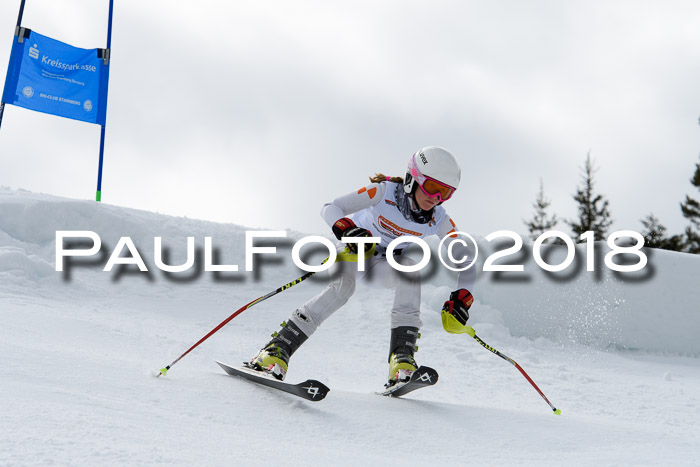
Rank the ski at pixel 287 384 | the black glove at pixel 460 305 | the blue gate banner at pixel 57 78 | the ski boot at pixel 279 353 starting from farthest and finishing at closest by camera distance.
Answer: the blue gate banner at pixel 57 78, the black glove at pixel 460 305, the ski boot at pixel 279 353, the ski at pixel 287 384

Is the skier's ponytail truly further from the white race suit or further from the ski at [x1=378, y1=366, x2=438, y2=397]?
the ski at [x1=378, y1=366, x2=438, y2=397]

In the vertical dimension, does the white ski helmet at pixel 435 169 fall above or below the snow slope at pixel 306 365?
above

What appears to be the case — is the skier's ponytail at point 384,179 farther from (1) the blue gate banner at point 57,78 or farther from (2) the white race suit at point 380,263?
(1) the blue gate banner at point 57,78

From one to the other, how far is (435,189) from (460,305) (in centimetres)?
78

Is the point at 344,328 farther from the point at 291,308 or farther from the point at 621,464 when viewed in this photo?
the point at 621,464

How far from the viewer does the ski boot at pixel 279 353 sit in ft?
11.7

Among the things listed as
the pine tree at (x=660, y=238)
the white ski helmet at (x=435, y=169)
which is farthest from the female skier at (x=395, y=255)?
the pine tree at (x=660, y=238)

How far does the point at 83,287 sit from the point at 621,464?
20.3ft

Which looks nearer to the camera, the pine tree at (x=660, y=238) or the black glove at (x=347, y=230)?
the black glove at (x=347, y=230)

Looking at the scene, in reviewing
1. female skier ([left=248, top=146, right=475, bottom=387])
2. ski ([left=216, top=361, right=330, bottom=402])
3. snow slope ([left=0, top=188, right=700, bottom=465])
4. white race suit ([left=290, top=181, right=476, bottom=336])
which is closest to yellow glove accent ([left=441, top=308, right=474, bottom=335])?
female skier ([left=248, top=146, right=475, bottom=387])

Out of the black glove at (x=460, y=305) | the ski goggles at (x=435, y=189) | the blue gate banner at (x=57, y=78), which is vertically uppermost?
the blue gate banner at (x=57, y=78)

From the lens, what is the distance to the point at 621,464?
2.47 meters

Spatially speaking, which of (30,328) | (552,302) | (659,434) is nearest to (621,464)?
(659,434)

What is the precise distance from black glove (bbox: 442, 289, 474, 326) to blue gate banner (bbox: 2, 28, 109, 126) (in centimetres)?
889
